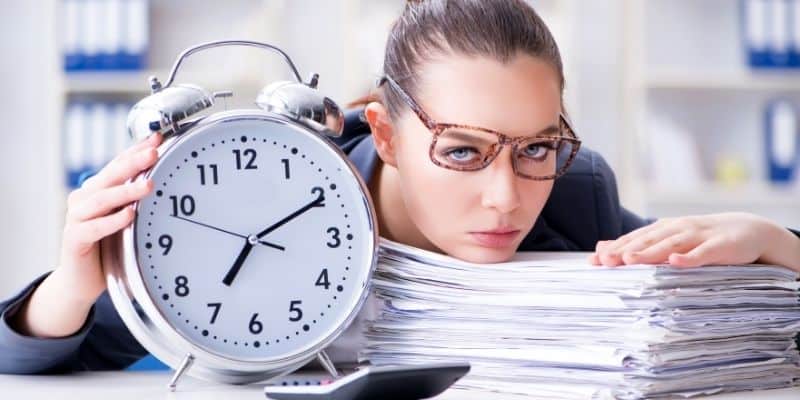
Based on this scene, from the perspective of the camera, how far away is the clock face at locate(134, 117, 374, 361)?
3.71ft

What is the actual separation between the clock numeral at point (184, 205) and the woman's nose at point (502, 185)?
335mm

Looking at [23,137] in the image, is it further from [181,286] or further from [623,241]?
[623,241]

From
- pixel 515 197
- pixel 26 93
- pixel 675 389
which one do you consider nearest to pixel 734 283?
pixel 675 389

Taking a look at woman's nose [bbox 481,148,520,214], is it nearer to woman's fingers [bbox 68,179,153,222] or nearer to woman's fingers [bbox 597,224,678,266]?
woman's fingers [bbox 597,224,678,266]

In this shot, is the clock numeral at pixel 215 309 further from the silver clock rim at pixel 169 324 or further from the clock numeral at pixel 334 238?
the clock numeral at pixel 334 238

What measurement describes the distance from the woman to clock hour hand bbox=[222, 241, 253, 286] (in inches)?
4.7

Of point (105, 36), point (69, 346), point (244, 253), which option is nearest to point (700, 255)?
point (244, 253)

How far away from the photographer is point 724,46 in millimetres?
4727

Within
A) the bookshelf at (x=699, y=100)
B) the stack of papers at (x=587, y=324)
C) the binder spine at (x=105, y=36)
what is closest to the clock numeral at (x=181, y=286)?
the stack of papers at (x=587, y=324)

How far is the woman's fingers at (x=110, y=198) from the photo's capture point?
1103 mm

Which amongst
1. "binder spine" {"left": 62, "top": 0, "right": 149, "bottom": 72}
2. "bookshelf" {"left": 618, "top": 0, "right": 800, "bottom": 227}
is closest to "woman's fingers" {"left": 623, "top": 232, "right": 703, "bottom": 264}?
"bookshelf" {"left": 618, "top": 0, "right": 800, "bottom": 227}

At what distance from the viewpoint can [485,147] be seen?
123 cm

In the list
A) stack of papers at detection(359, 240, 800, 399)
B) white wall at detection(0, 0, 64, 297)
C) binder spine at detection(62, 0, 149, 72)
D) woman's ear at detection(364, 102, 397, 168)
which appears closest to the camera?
stack of papers at detection(359, 240, 800, 399)

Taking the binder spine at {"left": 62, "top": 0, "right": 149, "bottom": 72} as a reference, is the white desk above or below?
below
